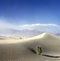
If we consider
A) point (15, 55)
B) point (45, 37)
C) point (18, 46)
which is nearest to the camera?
point (15, 55)

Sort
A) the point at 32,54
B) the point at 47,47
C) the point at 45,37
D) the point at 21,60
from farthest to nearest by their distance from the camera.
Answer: the point at 45,37 → the point at 47,47 → the point at 32,54 → the point at 21,60

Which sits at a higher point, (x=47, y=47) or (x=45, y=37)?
(x=45, y=37)

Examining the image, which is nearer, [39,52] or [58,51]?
[39,52]

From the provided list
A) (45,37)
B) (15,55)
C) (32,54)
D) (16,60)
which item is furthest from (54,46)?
(16,60)

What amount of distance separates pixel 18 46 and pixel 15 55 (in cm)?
463

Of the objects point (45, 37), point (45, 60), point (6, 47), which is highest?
point (45, 37)

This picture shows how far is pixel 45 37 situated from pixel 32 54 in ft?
39.4

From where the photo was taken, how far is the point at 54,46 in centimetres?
3172

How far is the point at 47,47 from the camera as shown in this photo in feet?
99.1

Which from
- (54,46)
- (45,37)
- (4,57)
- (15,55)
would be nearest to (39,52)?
(15,55)

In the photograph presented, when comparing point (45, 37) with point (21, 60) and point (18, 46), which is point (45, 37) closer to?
point (18, 46)

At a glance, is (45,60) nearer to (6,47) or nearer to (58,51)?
(6,47)

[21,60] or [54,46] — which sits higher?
[54,46]

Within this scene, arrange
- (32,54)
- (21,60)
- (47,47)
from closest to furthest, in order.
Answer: (21,60) < (32,54) < (47,47)
